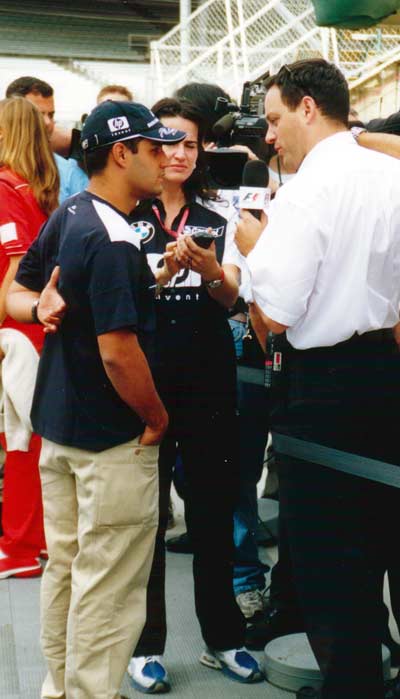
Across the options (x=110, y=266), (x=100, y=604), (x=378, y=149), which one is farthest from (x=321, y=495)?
(x=378, y=149)

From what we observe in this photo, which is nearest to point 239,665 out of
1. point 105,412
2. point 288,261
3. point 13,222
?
point 105,412

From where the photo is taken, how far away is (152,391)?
8.48 feet

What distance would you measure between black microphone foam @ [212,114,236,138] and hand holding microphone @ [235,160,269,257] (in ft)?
1.81

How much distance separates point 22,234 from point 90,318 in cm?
151

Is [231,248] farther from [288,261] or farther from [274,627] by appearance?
[274,627]

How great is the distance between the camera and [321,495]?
2586 mm

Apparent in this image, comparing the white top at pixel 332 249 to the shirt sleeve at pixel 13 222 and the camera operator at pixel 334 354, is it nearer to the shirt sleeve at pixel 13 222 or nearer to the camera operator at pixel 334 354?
the camera operator at pixel 334 354

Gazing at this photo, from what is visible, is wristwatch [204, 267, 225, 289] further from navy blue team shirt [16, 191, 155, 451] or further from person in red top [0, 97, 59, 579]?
person in red top [0, 97, 59, 579]

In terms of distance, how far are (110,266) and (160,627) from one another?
134 centimetres

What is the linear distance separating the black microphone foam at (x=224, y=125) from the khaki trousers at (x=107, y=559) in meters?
1.30

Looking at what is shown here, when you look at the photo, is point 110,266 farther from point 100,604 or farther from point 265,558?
point 265,558

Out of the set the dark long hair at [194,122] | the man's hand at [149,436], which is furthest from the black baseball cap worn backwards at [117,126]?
the man's hand at [149,436]

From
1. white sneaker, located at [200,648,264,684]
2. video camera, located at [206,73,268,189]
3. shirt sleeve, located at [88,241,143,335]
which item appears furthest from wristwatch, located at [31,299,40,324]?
white sneaker, located at [200,648,264,684]

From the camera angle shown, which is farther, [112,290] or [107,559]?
[107,559]
